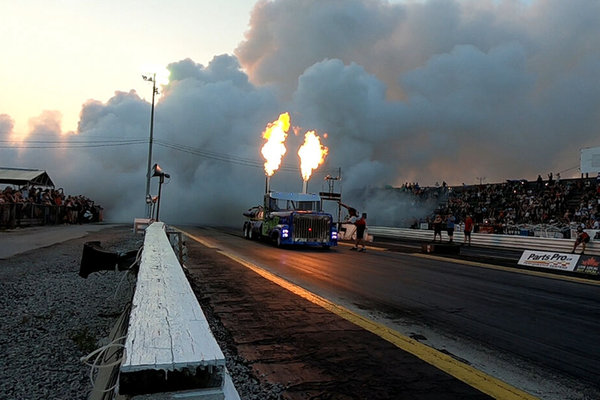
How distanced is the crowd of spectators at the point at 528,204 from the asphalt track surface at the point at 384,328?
22.9 meters

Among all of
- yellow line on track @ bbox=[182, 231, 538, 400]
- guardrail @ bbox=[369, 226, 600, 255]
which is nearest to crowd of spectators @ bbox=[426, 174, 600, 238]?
guardrail @ bbox=[369, 226, 600, 255]

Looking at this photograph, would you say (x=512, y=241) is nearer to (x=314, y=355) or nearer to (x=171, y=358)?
Answer: (x=314, y=355)

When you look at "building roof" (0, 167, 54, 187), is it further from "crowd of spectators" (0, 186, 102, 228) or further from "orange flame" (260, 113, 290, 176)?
"orange flame" (260, 113, 290, 176)

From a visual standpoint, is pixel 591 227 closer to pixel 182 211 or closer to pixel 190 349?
pixel 190 349

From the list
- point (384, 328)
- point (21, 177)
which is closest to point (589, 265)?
point (384, 328)

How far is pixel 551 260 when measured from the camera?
13.1 meters

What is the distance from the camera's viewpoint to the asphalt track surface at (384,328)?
3.37 meters

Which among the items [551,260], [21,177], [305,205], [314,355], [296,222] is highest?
[21,177]

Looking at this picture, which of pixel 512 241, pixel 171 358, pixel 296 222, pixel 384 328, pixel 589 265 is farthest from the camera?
pixel 512 241

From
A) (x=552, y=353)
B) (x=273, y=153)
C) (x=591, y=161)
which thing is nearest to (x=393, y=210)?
(x=591, y=161)

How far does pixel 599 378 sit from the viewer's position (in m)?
3.68

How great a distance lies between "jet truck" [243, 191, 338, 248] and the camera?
17.0 metres

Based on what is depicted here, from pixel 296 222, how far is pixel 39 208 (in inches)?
600

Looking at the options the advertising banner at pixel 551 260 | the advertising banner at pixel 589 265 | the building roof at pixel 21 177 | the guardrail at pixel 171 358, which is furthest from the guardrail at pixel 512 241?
the building roof at pixel 21 177
